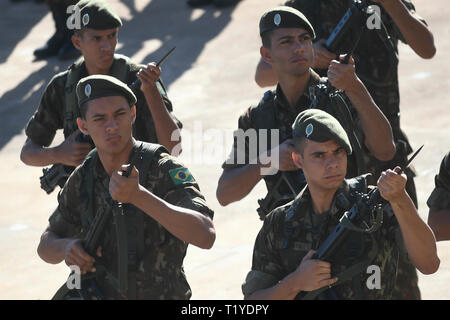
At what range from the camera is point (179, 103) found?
12500 millimetres

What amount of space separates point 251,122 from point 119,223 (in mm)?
1225

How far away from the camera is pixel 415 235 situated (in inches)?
183

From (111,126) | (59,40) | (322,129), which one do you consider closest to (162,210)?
(111,126)

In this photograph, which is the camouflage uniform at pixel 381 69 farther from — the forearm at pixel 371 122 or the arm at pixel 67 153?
the arm at pixel 67 153

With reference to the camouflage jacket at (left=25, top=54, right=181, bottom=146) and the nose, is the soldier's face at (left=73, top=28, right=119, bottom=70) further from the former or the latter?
the nose

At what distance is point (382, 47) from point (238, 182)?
1.45m

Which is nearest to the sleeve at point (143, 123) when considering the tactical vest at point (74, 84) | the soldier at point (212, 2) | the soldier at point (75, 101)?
the soldier at point (75, 101)

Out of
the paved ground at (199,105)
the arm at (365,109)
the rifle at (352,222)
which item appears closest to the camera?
the rifle at (352,222)

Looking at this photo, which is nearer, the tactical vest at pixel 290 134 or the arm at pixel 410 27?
the tactical vest at pixel 290 134

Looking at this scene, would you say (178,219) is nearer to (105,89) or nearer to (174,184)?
(174,184)

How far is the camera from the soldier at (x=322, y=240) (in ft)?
15.8

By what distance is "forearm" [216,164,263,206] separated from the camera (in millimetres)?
6105

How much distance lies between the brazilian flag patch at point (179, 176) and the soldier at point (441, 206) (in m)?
1.21

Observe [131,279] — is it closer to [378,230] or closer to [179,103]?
[378,230]
